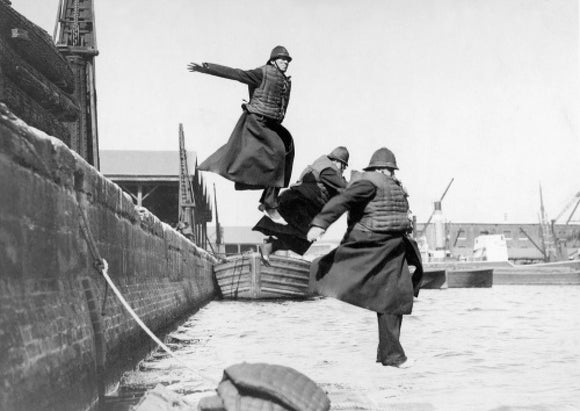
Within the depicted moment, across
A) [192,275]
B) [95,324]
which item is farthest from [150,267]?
[192,275]

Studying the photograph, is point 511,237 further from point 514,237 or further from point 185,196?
point 185,196

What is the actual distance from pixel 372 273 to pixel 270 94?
1787 mm

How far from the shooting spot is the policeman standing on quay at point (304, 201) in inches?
216

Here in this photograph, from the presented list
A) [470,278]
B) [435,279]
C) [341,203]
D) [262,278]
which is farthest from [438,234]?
[341,203]

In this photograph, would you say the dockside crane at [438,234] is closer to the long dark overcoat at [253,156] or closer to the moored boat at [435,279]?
the moored boat at [435,279]

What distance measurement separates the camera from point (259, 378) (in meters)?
3.50

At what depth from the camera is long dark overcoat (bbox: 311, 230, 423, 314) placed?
4988 mm

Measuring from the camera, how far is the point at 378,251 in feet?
16.5

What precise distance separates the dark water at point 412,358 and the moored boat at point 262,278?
10.1m

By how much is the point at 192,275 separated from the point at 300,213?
36.9 ft

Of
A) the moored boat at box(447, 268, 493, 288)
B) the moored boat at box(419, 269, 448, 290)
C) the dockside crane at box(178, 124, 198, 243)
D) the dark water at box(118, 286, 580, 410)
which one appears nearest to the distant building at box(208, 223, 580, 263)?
the moored boat at box(447, 268, 493, 288)

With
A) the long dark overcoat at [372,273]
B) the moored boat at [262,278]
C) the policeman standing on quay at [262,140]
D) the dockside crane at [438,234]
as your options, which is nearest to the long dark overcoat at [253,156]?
the policeman standing on quay at [262,140]

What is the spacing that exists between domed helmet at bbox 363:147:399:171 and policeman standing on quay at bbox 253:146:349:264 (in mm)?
384

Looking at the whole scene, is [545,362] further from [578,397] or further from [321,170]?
[321,170]
